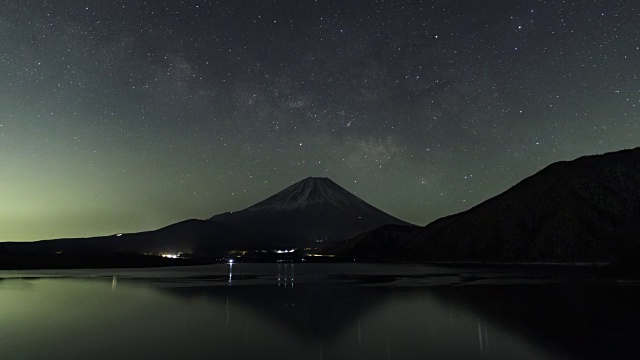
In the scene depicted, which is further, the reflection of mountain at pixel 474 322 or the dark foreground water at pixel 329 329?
the reflection of mountain at pixel 474 322

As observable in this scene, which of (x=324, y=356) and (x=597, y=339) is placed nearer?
(x=324, y=356)

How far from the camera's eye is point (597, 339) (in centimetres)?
2047

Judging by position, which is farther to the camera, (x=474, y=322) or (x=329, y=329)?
(x=474, y=322)

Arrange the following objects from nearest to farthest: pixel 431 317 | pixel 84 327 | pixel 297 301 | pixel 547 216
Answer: pixel 84 327
pixel 431 317
pixel 297 301
pixel 547 216

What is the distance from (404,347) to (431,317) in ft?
33.3

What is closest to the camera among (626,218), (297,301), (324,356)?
(324,356)

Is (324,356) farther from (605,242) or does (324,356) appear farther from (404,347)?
(605,242)

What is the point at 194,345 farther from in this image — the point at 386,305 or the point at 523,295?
the point at 523,295

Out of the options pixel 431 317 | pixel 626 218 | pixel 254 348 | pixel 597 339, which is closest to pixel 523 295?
pixel 431 317

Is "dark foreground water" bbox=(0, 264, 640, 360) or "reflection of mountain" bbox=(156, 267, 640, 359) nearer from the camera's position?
"dark foreground water" bbox=(0, 264, 640, 360)

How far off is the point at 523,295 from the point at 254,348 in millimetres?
30085

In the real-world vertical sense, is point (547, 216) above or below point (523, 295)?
above

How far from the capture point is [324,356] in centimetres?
1797

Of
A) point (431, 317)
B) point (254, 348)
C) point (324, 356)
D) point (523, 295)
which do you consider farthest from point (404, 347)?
point (523, 295)
